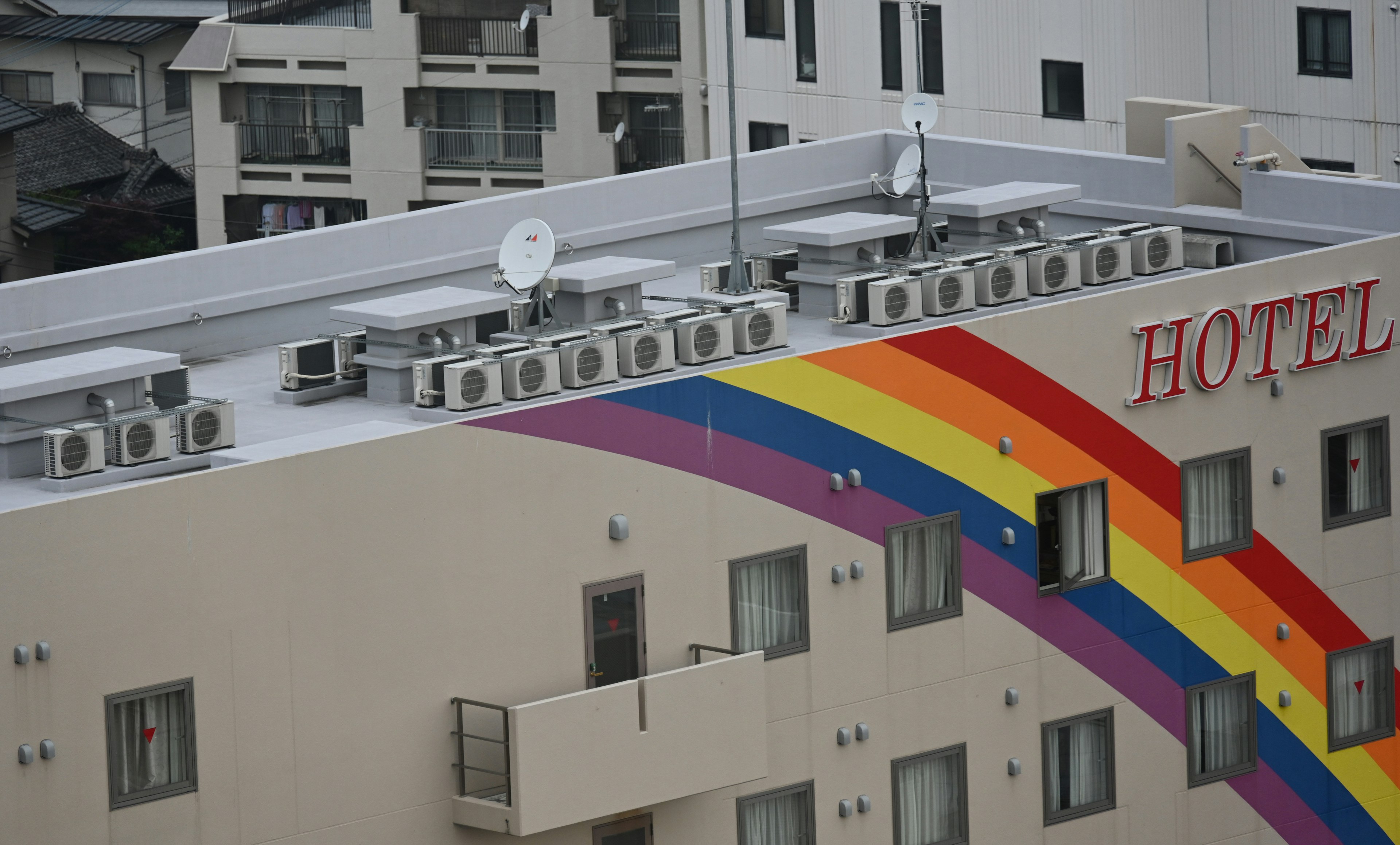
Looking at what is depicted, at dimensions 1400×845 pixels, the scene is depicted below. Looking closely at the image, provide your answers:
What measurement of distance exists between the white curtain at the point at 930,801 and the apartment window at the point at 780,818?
117 centimetres

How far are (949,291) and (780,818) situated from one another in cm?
695

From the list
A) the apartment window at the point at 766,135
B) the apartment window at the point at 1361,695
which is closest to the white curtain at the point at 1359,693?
the apartment window at the point at 1361,695

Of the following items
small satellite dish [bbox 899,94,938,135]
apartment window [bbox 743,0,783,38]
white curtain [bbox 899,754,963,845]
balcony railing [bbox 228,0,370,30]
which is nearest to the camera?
white curtain [bbox 899,754,963,845]

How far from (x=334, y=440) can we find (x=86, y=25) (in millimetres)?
61734

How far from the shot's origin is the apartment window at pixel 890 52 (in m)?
50.6

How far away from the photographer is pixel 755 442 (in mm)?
23453

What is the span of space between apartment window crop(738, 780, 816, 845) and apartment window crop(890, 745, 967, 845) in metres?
1.10

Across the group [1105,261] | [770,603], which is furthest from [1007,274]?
[770,603]

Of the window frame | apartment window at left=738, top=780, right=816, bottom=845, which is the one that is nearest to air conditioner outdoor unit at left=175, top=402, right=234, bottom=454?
apartment window at left=738, top=780, right=816, bottom=845

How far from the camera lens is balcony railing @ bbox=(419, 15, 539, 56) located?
66188 mm

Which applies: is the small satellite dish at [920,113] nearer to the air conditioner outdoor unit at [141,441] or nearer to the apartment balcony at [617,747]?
the apartment balcony at [617,747]

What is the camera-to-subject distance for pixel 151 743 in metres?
20.2

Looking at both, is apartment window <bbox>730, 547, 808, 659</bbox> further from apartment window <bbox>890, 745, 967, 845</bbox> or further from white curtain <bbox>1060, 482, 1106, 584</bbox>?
white curtain <bbox>1060, 482, 1106, 584</bbox>

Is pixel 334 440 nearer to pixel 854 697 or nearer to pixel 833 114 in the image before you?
pixel 854 697
